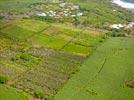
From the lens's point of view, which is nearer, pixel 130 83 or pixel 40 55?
pixel 130 83

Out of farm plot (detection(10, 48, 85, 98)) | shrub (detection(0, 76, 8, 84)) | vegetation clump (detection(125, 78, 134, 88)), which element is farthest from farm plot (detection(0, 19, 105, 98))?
vegetation clump (detection(125, 78, 134, 88))

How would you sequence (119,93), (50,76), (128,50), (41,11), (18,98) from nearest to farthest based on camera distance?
(18,98)
(119,93)
(50,76)
(128,50)
(41,11)

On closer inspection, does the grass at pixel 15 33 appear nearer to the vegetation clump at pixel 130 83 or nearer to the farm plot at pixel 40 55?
the farm plot at pixel 40 55

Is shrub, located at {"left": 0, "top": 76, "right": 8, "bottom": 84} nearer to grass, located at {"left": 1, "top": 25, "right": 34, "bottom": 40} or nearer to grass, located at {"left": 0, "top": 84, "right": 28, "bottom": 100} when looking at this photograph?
grass, located at {"left": 0, "top": 84, "right": 28, "bottom": 100}

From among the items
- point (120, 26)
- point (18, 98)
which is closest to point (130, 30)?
point (120, 26)

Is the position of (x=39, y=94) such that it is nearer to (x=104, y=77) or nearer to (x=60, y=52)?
(x=104, y=77)

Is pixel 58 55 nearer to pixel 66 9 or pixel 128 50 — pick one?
pixel 128 50

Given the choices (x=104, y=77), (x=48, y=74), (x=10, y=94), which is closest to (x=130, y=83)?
(x=104, y=77)

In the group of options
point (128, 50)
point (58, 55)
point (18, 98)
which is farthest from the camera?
point (128, 50)
